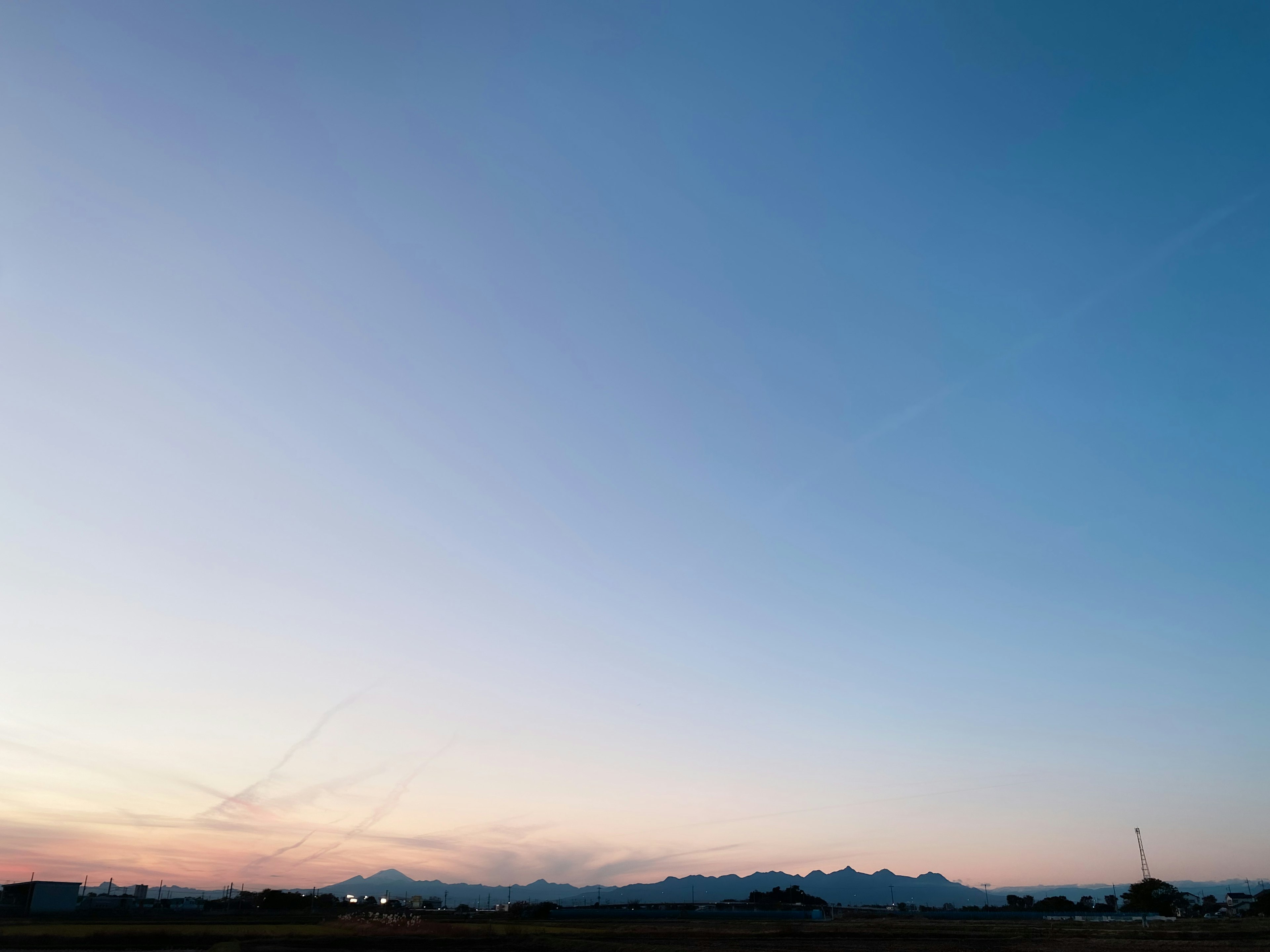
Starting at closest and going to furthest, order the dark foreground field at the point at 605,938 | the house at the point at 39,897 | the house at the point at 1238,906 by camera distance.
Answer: the dark foreground field at the point at 605,938
the house at the point at 39,897
the house at the point at 1238,906

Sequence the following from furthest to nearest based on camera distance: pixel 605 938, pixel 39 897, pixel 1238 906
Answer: pixel 1238 906 < pixel 39 897 < pixel 605 938

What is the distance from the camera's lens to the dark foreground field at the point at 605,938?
220 feet

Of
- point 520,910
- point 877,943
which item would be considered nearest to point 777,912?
point 520,910

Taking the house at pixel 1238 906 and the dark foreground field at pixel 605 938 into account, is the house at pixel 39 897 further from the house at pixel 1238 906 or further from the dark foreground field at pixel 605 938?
the house at pixel 1238 906

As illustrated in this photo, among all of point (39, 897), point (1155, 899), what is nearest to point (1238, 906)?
point (1155, 899)

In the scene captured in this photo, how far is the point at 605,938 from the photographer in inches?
3137

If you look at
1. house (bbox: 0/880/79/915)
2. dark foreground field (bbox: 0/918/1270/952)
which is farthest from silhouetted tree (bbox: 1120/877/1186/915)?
house (bbox: 0/880/79/915)

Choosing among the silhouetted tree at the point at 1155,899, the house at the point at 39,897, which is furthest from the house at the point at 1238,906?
the house at the point at 39,897

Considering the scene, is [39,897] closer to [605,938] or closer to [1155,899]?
[605,938]

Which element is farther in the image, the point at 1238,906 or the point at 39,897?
the point at 1238,906

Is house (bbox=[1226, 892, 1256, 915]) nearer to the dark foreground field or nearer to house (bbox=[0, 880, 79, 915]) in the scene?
the dark foreground field

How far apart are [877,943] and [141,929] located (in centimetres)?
7484

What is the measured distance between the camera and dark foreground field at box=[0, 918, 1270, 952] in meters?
67.1

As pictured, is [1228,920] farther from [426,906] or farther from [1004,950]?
[426,906]
